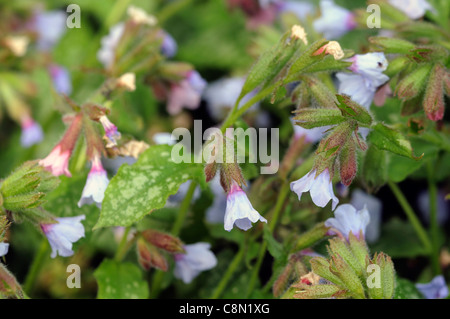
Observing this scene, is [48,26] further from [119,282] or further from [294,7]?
[119,282]

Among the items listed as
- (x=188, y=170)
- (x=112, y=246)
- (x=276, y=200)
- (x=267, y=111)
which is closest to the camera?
(x=188, y=170)

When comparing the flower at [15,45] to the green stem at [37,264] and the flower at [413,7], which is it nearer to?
the green stem at [37,264]

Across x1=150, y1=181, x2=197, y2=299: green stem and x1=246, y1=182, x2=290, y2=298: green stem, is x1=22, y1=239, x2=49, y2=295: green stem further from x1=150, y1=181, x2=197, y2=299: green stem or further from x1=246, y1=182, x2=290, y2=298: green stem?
x1=246, y1=182, x2=290, y2=298: green stem

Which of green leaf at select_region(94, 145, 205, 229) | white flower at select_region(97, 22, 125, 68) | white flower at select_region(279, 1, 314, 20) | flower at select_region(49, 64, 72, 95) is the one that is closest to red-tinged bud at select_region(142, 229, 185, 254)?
green leaf at select_region(94, 145, 205, 229)

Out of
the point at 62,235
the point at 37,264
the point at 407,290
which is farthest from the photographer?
the point at 37,264

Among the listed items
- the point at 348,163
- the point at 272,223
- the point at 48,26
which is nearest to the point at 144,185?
the point at 272,223
